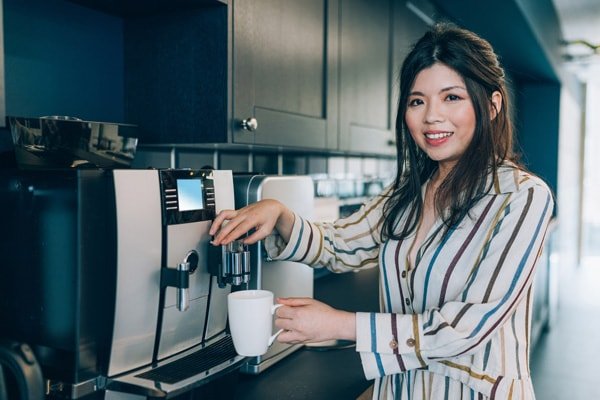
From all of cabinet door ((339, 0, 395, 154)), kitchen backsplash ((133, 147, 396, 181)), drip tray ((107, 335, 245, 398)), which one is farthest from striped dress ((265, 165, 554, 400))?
cabinet door ((339, 0, 395, 154))

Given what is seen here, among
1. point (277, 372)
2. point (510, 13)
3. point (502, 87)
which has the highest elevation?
point (510, 13)

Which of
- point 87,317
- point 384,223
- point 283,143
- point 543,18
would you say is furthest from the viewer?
point 543,18

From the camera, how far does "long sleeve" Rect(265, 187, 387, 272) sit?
1.17m

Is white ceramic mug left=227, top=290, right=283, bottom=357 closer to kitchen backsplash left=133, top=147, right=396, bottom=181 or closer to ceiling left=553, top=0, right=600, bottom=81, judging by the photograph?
kitchen backsplash left=133, top=147, right=396, bottom=181

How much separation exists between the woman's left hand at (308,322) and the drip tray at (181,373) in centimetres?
11

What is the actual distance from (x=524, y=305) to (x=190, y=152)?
97cm

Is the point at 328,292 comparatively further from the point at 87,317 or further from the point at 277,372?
the point at 87,317

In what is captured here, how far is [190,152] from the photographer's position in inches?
→ 61.7

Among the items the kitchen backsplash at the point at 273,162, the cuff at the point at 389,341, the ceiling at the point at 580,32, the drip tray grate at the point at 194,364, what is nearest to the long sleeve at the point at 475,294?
the cuff at the point at 389,341

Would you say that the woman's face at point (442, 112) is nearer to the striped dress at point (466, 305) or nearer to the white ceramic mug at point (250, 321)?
the striped dress at point (466, 305)

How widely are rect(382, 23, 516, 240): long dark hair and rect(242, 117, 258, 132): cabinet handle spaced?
0.34m

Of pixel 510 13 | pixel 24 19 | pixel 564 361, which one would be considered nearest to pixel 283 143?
pixel 24 19

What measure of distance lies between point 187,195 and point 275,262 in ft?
1.06

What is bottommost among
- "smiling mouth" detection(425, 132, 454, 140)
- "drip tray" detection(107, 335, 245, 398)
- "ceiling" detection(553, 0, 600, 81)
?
"drip tray" detection(107, 335, 245, 398)
